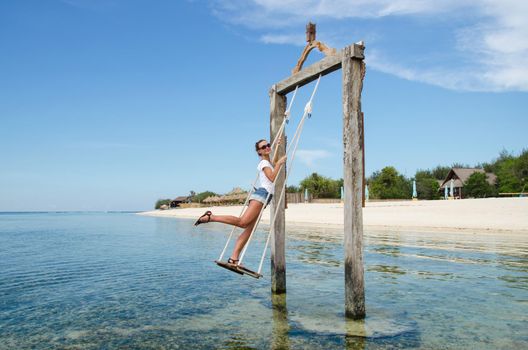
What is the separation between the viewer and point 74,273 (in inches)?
478

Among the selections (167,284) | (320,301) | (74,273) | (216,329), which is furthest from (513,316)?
(74,273)

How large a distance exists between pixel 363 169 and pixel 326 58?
6.79 feet

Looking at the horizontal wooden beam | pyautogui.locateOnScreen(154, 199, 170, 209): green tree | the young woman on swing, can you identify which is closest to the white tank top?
the young woman on swing

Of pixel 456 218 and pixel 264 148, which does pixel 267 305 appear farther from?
pixel 456 218

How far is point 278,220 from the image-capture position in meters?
8.20

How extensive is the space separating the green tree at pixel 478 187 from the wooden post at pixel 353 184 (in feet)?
192

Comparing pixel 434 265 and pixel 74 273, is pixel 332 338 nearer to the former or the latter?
pixel 434 265

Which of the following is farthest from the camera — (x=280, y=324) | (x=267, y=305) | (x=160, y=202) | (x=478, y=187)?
(x=160, y=202)

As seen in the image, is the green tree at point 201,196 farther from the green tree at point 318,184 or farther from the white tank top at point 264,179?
the white tank top at point 264,179

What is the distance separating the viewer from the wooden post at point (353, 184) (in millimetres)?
6247

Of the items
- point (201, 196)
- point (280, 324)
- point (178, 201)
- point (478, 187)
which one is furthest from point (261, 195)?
point (178, 201)

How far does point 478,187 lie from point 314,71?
5990 centimetres

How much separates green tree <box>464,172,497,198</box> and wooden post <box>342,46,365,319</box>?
58654 millimetres

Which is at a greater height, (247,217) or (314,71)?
(314,71)
